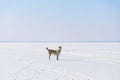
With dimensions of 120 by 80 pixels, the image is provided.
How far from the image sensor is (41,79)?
7898 millimetres

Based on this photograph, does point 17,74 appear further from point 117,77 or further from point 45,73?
point 117,77

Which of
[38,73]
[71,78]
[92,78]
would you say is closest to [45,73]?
[38,73]

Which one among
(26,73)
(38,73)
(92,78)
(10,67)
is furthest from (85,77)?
(10,67)

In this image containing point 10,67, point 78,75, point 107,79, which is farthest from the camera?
point 10,67

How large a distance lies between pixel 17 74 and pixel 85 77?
3.17m

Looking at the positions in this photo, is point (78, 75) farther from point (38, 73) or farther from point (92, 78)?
point (38, 73)

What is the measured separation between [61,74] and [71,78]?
2.55 feet

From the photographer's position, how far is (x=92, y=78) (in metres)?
7.89

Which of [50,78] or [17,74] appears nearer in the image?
[50,78]

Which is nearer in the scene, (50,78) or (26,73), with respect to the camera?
(50,78)

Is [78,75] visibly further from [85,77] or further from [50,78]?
[50,78]

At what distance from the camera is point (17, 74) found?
877cm

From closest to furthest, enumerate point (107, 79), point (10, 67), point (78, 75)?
point (107, 79) < point (78, 75) < point (10, 67)

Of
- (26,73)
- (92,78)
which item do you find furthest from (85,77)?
(26,73)
